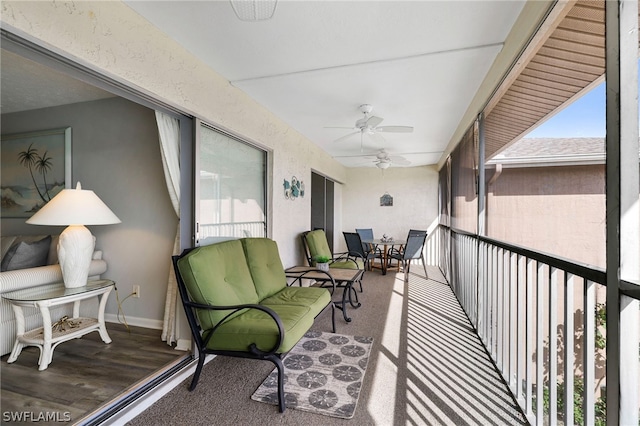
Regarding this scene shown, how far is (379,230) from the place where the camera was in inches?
300

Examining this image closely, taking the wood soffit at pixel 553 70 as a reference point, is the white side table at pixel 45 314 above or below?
below

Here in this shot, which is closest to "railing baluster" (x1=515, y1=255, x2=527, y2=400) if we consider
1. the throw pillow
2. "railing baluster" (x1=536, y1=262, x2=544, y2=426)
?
"railing baluster" (x1=536, y1=262, x2=544, y2=426)

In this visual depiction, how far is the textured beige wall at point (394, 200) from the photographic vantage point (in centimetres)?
721

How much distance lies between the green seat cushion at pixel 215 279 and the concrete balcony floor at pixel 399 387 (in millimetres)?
492

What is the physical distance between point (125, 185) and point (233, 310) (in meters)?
2.08

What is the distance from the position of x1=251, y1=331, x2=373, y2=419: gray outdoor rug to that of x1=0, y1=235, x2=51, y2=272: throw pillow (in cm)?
269

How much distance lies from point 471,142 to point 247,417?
136 inches

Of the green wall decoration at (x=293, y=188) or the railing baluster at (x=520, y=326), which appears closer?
the railing baluster at (x=520, y=326)

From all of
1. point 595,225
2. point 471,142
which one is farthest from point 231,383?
point 471,142

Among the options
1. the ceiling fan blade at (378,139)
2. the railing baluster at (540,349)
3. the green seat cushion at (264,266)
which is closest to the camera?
the railing baluster at (540,349)

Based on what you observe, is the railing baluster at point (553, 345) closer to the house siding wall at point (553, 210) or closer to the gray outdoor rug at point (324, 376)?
the house siding wall at point (553, 210)

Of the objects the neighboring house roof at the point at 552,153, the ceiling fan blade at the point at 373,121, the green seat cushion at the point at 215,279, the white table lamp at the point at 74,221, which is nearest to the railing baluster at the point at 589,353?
the neighboring house roof at the point at 552,153

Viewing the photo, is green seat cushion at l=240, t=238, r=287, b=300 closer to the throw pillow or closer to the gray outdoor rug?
the gray outdoor rug

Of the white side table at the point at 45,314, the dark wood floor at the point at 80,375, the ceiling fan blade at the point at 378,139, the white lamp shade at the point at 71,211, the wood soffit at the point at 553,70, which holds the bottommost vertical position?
the dark wood floor at the point at 80,375
